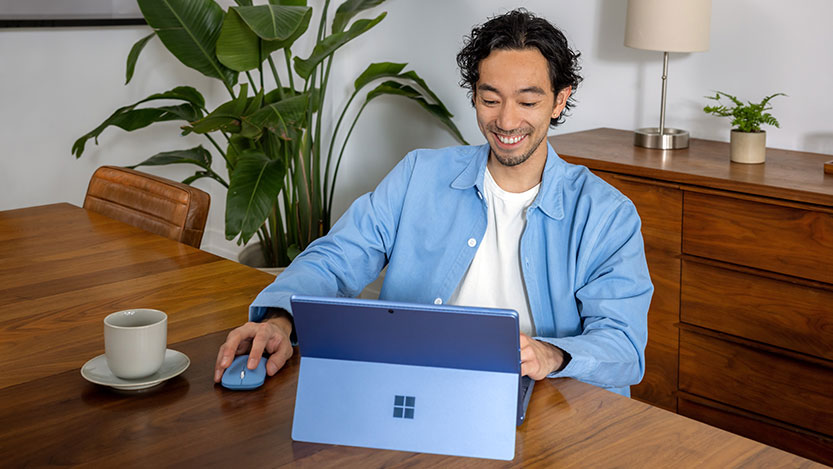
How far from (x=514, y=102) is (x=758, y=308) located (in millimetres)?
1067

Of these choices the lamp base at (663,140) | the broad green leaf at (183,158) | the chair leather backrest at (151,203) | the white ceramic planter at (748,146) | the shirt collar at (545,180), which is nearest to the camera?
the shirt collar at (545,180)

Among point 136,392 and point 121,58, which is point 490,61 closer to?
point 136,392

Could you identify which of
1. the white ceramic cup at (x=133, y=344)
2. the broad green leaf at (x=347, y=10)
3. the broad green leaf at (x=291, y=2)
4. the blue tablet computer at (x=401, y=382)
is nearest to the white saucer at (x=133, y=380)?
the white ceramic cup at (x=133, y=344)

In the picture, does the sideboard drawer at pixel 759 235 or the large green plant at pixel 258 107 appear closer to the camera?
the sideboard drawer at pixel 759 235

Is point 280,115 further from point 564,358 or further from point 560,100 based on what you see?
point 564,358

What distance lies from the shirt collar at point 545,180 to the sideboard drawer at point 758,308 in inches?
34.6

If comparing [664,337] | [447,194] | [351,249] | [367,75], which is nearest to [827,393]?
[664,337]

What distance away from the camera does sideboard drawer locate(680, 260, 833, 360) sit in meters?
2.22

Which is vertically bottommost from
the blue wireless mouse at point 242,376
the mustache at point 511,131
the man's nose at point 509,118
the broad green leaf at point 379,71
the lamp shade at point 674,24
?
the blue wireless mouse at point 242,376

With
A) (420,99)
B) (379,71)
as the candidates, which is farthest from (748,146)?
(379,71)

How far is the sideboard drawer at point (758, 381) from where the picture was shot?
2283 millimetres

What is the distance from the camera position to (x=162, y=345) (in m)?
1.28

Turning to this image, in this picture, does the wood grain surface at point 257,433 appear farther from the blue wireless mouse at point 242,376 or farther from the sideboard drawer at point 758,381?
the sideboard drawer at point 758,381

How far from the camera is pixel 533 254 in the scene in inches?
65.8
